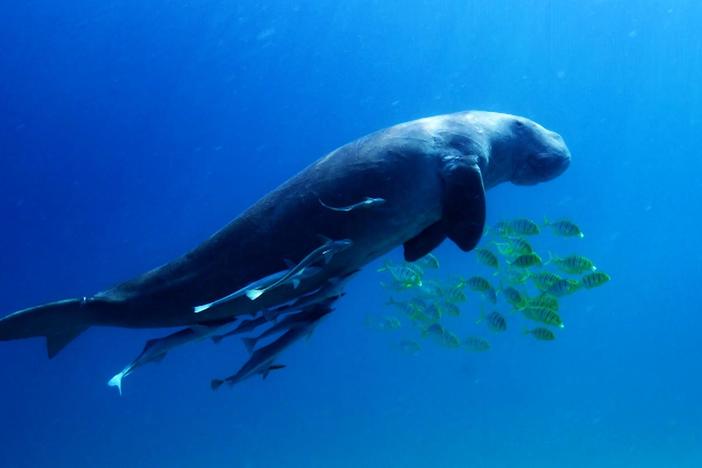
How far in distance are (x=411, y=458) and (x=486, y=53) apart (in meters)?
27.1

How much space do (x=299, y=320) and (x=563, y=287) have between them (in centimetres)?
585

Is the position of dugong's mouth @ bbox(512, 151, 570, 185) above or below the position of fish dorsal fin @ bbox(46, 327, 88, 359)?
below

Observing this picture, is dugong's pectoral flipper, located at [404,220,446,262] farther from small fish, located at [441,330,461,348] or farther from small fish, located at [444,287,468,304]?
small fish, located at [441,330,461,348]

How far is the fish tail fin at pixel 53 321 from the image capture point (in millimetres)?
4125

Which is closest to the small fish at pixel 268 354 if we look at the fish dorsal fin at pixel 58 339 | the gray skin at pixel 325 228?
the gray skin at pixel 325 228

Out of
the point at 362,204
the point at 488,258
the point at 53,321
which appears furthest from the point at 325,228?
the point at 488,258

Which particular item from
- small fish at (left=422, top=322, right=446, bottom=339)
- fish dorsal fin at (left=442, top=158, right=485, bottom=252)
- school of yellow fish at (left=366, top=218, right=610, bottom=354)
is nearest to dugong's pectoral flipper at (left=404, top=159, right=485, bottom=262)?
fish dorsal fin at (left=442, top=158, right=485, bottom=252)

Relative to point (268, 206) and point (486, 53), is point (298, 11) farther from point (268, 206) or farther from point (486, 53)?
point (268, 206)

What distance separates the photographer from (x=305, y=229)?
392cm

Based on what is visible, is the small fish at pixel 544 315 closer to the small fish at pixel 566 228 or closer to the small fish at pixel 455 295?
the small fish at pixel 566 228

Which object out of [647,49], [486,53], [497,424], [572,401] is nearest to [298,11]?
[486,53]

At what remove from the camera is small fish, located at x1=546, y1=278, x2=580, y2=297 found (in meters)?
8.70

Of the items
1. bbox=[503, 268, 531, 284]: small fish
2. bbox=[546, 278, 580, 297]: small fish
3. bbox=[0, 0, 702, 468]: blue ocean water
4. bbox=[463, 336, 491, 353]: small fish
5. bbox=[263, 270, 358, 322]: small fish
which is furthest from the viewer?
bbox=[0, 0, 702, 468]: blue ocean water

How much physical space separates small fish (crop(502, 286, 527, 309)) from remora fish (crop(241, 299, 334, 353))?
530cm
